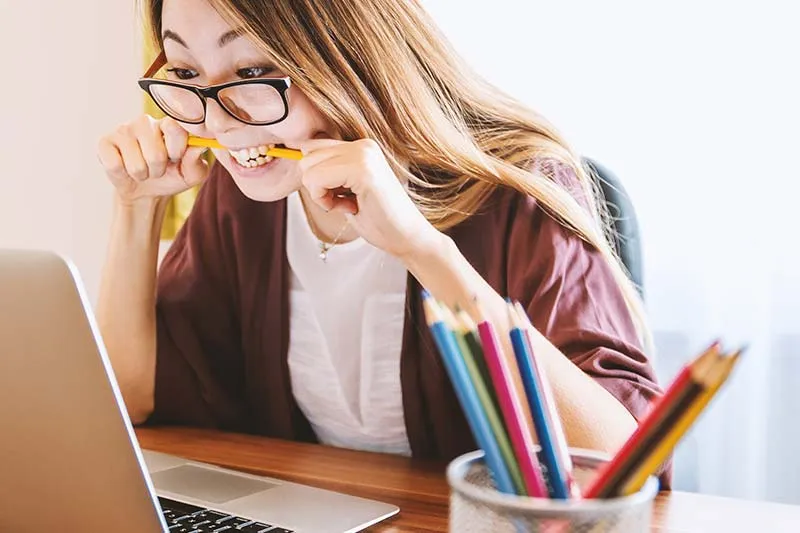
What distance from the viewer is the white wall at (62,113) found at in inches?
94.7

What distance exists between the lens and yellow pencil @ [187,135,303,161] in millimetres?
972

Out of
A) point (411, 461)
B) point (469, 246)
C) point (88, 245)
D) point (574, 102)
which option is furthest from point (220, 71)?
point (88, 245)

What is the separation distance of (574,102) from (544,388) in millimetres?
1434

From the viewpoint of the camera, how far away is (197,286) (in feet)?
4.26

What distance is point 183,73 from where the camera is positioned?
107 cm

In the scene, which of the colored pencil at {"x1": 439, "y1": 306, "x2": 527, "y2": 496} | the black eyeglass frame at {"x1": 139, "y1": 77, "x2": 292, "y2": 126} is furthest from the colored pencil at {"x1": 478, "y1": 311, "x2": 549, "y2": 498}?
the black eyeglass frame at {"x1": 139, "y1": 77, "x2": 292, "y2": 126}

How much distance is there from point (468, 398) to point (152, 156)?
845 mm

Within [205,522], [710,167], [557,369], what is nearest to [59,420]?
[205,522]

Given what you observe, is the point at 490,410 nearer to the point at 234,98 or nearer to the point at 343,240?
the point at 234,98

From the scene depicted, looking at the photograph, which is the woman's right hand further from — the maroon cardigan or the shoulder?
the shoulder

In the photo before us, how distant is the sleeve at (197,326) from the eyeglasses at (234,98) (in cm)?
28

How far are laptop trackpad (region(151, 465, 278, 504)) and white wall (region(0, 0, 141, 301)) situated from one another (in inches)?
65.7

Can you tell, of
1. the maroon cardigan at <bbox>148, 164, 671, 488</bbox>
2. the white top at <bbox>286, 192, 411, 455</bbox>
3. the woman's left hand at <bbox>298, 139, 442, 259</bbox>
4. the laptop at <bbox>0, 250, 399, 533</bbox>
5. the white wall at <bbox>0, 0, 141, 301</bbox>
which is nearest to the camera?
the laptop at <bbox>0, 250, 399, 533</bbox>

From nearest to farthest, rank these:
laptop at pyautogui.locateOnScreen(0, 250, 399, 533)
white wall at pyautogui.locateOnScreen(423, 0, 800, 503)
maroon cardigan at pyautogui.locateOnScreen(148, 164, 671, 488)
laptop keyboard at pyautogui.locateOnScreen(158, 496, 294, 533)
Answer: laptop at pyautogui.locateOnScreen(0, 250, 399, 533) → laptop keyboard at pyautogui.locateOnScreen(158, 496, 294, 533) → maroon cardigan at pyautogui.locateOnScreen(148, 164, 671, 488) → white wall at pyautogui.locateOnScreen(423, 0, 800, 503)
